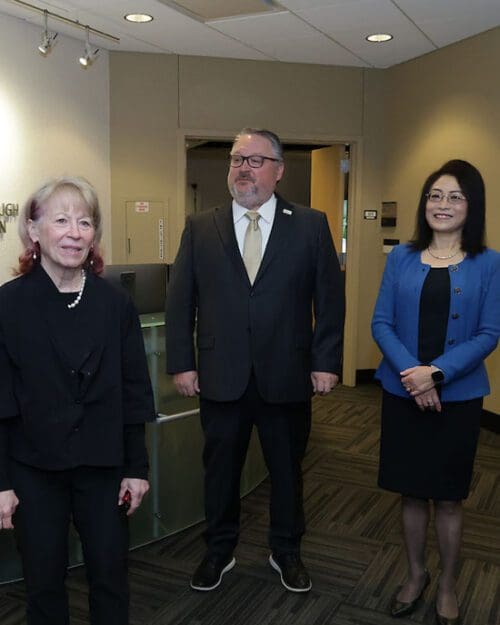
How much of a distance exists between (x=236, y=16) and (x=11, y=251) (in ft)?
7.59

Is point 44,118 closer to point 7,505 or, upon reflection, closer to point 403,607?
point 7,505

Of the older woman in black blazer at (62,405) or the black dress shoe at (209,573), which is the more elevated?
the older woman in black blazer at (62,405)

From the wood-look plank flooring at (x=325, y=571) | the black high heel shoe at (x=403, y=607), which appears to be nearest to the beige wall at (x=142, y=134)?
the wood-look plank flooring at (x=325, y=571)

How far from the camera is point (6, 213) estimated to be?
458 cm

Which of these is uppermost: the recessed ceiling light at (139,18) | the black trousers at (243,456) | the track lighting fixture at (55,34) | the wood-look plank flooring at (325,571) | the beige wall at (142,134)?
the recessed ceiling light at (139,18)

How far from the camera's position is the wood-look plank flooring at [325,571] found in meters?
2.30

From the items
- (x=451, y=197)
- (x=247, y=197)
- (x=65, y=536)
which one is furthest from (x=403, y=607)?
(x=247, y=197)

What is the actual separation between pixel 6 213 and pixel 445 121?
11.5ft

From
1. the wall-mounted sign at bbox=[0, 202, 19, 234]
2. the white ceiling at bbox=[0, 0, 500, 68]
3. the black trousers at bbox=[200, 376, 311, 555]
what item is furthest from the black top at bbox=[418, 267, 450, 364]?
the wall-mounted sign at bbox=[0, 202, 19, 234]

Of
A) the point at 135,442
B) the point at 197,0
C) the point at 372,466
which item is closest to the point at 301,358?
the point at 135,442

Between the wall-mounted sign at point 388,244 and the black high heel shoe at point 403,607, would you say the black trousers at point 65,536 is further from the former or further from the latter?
the wall-mounted sign at point 388,244

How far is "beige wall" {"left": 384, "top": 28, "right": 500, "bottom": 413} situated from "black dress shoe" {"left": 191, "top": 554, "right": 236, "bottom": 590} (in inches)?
115

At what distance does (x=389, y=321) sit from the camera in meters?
2.22

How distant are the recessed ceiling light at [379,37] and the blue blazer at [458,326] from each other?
10.5 feet
